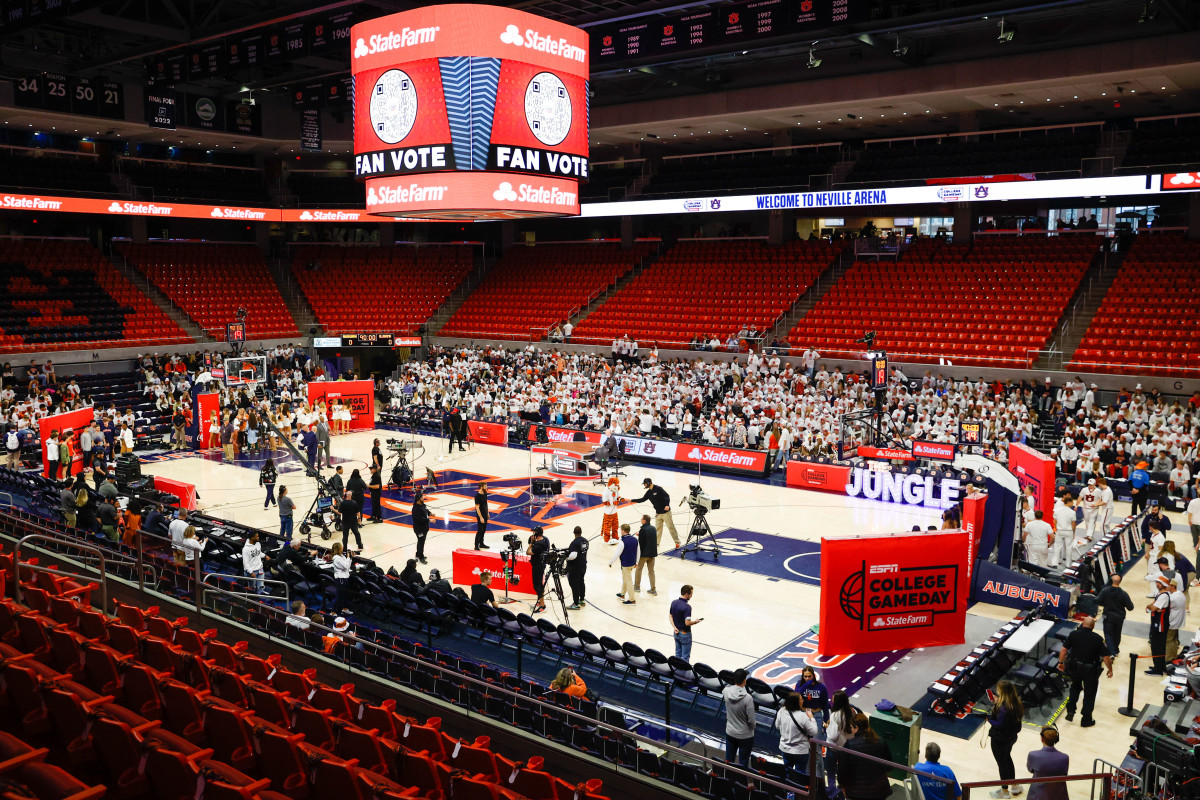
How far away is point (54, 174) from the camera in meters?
38.8

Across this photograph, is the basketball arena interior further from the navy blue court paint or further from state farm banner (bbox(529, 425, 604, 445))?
the navy blue court paint

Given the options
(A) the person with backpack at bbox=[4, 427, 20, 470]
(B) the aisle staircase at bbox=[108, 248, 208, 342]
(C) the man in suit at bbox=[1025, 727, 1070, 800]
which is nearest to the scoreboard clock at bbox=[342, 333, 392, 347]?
(B) the aisle staircase at bbox=[108, 248, 208, 342]

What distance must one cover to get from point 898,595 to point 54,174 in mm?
39574

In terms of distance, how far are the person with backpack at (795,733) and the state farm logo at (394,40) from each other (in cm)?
1172

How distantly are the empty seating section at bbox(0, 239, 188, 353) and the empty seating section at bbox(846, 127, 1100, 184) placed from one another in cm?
2914

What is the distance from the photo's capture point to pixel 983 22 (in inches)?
1084

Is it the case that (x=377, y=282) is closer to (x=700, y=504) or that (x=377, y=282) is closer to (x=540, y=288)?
(x=540, y=288)

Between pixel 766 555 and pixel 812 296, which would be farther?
pixel 812 296

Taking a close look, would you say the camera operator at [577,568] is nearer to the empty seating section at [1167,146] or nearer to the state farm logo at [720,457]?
the state farm logo at [720,457]

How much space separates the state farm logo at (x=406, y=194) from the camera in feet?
51.3

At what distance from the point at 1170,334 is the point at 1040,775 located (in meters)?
23.4

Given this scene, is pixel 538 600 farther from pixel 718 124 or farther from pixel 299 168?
pixel 299 168

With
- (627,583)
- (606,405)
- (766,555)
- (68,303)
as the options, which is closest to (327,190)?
(68,303)

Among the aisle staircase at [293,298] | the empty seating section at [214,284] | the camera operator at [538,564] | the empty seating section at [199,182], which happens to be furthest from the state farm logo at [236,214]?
the camera operator at [538,564]
